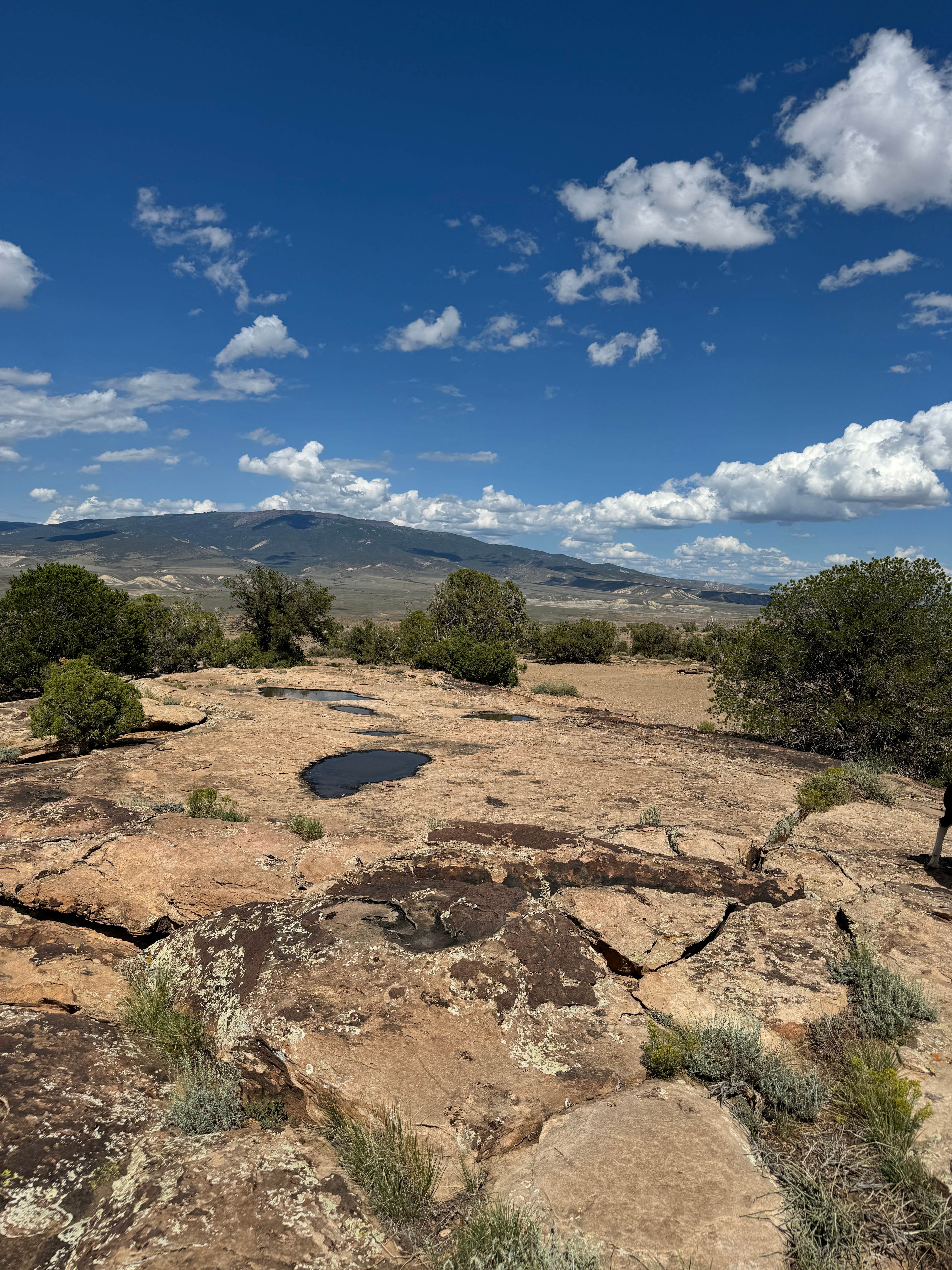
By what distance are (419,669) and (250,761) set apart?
841 inches

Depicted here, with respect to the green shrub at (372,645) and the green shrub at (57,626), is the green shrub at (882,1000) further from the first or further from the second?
the green shrub at (372,645)

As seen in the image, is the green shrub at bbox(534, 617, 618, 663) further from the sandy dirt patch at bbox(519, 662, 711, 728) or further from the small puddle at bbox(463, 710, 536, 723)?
the small puddle at bbox(463, 710, 536, 723)

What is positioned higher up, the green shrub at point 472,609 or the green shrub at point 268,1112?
the green shrub at point 472,609

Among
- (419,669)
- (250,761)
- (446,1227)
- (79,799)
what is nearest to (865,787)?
(446,1227)

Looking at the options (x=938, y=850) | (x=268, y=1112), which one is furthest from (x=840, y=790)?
(x=268, y=1112)

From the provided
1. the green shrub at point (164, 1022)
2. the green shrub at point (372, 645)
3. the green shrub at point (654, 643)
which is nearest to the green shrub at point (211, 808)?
the green shrub at point (164, 1022)

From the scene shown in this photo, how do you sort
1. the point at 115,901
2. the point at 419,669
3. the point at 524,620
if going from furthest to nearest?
1. the point at 524,620
2. the point at 419,669
3. the point at 115,901

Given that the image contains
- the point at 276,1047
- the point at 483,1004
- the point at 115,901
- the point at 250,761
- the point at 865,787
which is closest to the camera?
the point at 276,1047

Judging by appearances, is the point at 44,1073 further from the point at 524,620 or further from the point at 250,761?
the point at 524,620

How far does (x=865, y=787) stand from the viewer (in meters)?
11.2

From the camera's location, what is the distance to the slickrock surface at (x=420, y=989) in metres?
3.31

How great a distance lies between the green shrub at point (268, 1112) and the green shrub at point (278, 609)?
117ft

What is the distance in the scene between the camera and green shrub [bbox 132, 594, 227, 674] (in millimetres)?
29500

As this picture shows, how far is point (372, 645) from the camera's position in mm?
41469
